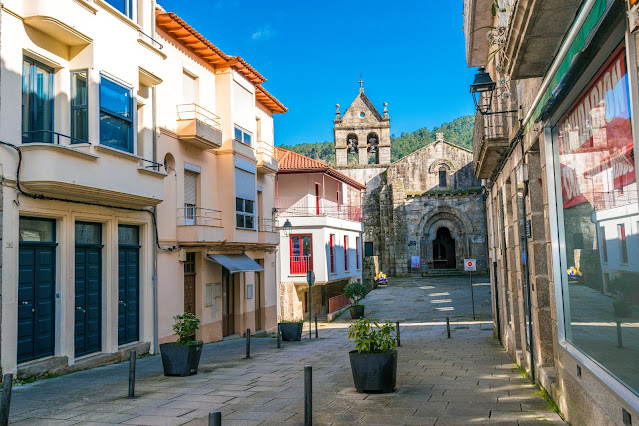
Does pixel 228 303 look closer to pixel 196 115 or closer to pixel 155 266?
pixel 155 266

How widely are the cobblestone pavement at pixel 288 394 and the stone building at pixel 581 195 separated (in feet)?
3.10

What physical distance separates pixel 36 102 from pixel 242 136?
9.64m

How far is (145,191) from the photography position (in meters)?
12.8

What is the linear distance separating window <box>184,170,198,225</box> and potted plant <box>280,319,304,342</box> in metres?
4.29

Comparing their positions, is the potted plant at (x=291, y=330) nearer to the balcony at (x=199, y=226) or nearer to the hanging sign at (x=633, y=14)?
the balcony at (x=199, y=226)

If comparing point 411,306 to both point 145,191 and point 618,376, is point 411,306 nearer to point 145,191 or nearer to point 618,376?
point 145,191

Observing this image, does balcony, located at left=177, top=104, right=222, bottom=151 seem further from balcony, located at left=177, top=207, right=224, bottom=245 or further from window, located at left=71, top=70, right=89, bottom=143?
window, located at left=71, top=70, right=89, bottom=143

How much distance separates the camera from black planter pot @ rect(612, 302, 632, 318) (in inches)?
170

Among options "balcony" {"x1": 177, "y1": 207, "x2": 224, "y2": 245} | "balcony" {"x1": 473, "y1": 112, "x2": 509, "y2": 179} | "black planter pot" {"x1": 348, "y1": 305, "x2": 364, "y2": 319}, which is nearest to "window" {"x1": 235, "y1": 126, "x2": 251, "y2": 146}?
"balcony" {"x1": 177, "y1": 207, "x2": 224, "y2": 245}

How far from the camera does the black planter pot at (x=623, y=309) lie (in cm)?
432

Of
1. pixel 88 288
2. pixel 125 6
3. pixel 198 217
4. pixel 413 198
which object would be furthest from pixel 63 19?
pixel 413 198

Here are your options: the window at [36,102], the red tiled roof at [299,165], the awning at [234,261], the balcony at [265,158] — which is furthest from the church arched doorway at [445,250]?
the window at [36,102]

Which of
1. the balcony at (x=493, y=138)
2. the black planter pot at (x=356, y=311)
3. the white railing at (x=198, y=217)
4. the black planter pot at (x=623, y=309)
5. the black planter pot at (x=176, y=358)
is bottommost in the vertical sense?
the black planter pot at (x=356, y=311)

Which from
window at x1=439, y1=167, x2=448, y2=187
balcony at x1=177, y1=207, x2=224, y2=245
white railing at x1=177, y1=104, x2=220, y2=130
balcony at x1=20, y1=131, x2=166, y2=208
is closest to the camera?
balcony at x1=20, y1=131, x2=166, y2=208
